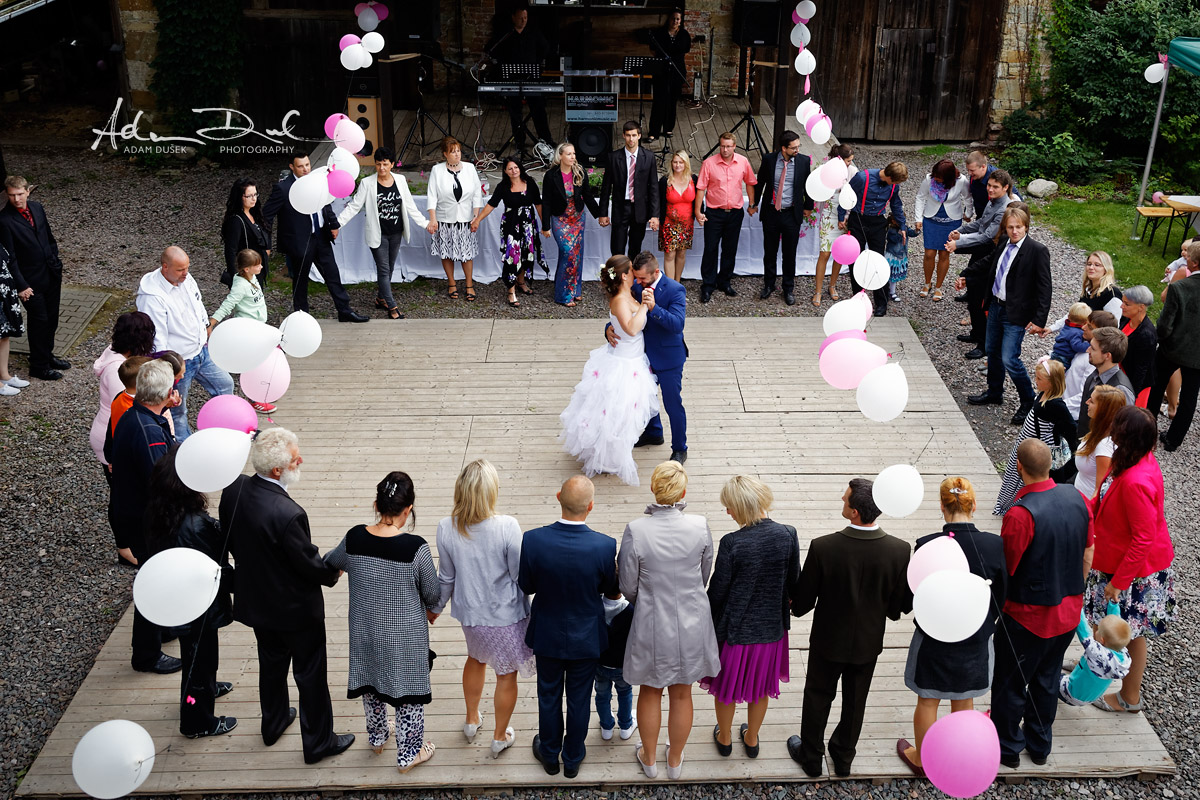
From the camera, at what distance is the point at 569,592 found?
383 cm

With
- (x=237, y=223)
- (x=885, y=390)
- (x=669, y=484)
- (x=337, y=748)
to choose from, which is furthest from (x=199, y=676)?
(x=237, y=223)

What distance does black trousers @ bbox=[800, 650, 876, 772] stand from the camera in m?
3.97

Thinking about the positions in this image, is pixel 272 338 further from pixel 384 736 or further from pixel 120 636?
pixel 384 736

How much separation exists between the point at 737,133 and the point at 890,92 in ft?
8.78

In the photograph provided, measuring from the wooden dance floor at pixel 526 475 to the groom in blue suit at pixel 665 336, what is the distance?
255 mm

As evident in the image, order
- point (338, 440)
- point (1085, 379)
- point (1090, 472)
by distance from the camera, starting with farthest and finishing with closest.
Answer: point (338, 440) → point (1085, 379) → point (1090, 472)

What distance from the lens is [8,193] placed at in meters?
7.04

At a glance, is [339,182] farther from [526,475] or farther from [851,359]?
[851,359]

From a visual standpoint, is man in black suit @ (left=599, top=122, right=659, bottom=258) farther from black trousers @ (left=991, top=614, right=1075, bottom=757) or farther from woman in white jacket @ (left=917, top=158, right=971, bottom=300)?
black trousers @ (left=991, top=614, right=1075, bottom=757)

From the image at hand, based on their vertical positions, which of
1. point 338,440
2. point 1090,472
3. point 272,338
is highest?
point 272,338

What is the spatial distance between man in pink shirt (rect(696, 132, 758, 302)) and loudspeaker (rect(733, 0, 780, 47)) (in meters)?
2.28

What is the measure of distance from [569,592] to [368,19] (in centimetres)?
824

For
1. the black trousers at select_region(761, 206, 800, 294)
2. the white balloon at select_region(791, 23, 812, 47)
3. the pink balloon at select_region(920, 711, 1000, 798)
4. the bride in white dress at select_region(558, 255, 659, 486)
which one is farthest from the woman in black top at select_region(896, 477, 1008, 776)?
the white balloon at select_region(791, 23, 812, 47)

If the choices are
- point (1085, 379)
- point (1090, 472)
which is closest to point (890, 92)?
point (1085, 379)
